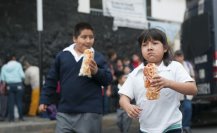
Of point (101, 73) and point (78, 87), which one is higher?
point (101, 73)

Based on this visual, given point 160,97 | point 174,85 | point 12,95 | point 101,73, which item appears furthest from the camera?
→ point 12,95

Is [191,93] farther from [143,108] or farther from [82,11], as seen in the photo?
[82,11]

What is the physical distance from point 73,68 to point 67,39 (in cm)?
1022

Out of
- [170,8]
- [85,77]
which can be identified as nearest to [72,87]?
[85,77]

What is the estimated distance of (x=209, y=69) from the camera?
11.4 m

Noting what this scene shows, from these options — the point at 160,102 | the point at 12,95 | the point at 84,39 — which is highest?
the point at 84,39

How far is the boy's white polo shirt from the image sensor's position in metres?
4.00

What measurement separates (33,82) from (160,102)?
10.4 metres

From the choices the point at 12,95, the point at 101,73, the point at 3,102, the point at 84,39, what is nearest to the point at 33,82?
the point at 3,102

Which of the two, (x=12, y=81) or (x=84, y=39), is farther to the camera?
(x=12, y=81)

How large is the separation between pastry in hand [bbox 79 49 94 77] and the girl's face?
43.2 inches

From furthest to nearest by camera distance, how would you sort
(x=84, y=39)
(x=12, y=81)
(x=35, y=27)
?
1. (x=35, y=27)
2. (x=12, y=81)
3. (x=84, y=39)

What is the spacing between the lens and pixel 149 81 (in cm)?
381

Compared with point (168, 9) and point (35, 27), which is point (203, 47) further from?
point (168, 9)
